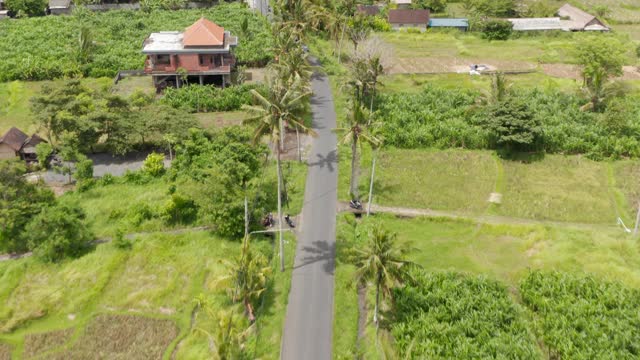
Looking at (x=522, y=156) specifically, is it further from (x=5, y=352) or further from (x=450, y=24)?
(x=450, y=24)

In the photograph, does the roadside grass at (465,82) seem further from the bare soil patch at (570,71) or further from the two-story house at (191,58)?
the two-story house at (191,58)

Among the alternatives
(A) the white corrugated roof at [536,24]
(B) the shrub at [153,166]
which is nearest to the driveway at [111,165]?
(B) the shrub at [153,166]

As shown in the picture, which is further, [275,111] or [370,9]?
[370,9]

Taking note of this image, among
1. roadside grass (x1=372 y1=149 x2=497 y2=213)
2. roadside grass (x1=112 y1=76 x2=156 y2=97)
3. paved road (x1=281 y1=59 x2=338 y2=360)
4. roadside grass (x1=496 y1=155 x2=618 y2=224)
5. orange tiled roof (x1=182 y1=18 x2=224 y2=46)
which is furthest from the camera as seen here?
roadside grass (x1=112 y1=76 x2=156 y2=97)

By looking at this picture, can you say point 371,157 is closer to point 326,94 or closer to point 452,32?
point 326,94

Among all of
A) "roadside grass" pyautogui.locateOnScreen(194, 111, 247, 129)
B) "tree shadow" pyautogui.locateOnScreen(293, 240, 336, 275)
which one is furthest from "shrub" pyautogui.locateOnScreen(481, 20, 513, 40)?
"tree shadow" pyautogui.locateOnScreen(293, 240, 336, 275)

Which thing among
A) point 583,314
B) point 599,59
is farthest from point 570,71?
Answer: point 583,314

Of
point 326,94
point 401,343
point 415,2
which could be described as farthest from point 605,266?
point 415,2

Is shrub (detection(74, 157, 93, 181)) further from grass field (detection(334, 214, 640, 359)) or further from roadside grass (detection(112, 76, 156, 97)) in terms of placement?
grass field (detection(334, 214, 640, 359))

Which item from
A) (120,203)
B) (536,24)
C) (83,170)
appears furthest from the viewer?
(536,24)
